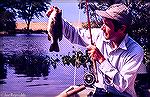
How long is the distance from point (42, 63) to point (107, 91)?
40.5ft

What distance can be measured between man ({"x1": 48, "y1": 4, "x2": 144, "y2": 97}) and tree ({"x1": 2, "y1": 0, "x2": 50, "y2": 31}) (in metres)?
9.38

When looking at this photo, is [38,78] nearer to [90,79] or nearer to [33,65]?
[33,65]

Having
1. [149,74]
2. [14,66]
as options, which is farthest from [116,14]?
[14,66]

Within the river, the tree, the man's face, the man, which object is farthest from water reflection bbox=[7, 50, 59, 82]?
the man's face

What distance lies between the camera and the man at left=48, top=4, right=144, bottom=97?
12.5 ft

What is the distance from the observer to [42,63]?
53.0ft

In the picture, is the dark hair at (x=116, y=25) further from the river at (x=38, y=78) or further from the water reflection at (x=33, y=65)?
the water reflection at (x=33, y=65)

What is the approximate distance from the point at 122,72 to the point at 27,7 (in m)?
10.9

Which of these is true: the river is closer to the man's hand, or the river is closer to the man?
the man

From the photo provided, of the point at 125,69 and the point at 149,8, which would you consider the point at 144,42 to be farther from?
the point at 125,69

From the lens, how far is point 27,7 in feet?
47.3

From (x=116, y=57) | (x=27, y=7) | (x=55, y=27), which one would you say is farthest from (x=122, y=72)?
(x=27, y=7)

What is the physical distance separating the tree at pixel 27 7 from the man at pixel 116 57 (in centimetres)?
938

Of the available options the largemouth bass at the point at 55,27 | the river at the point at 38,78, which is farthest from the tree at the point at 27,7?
the largemouth bass at the point at 55,27
